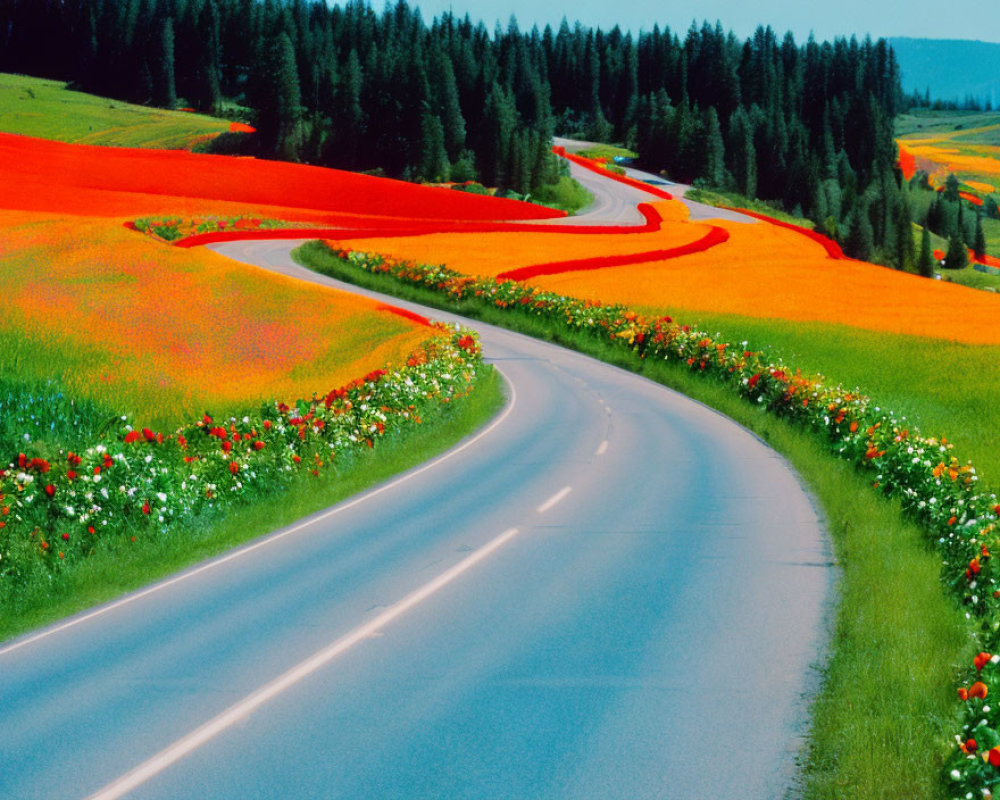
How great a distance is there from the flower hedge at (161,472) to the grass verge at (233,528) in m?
0.25

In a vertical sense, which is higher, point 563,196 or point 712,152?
point 712,152

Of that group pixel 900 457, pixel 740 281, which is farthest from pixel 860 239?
pixel 900 457

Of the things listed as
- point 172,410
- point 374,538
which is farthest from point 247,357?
point 374,538

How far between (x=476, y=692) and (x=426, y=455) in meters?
11.6

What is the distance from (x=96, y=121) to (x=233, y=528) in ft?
471

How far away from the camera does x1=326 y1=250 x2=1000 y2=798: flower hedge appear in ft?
25.6

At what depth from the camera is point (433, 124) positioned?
122 m

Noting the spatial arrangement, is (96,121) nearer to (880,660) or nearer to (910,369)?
(910,369)

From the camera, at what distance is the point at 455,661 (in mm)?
10422

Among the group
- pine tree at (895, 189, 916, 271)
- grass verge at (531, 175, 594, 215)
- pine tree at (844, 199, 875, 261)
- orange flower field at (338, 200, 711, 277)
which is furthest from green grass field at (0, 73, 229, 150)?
pine tree at (895, 189, 916, 271)

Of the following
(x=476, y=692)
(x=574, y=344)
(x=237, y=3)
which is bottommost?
(x=574, y=344)

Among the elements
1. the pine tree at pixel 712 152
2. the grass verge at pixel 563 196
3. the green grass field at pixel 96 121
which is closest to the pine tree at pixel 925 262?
the pine tree at pixel 712 152

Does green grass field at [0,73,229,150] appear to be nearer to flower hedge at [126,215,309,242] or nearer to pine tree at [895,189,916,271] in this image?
flower hedge at [126,215,309,242]

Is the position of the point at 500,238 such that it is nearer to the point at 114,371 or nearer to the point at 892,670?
the point at 114,371
